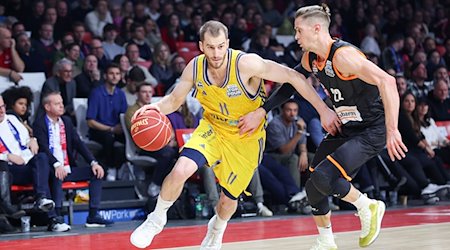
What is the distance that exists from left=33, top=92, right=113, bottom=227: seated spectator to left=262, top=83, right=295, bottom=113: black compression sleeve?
331 cm

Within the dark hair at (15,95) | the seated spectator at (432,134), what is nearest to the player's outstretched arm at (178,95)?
the dark hair at (15,95)

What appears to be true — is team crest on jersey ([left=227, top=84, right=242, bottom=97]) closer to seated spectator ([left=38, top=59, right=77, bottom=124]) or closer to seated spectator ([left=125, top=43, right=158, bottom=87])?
seated spectator ([left=38, top=59, right=77, bottom=124])

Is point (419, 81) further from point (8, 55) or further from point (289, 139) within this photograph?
point (8, 55)

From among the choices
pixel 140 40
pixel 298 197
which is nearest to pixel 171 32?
pixel 140 40

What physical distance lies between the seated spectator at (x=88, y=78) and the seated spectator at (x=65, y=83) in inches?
4.7

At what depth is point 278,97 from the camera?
5820 mm

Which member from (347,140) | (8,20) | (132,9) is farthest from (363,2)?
(347,140)

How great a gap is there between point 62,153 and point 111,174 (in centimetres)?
120

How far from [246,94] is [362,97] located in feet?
2.59

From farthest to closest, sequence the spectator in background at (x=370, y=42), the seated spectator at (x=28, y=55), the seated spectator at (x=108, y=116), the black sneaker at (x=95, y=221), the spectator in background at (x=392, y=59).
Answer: the spectator in background at (x=370, y=42), the spectator in background at (x=392, y=59), the seated spectator at (x=28, y=55), the seated spectator at (x=108, y=116), the black sneaker at (x=95, y=221)

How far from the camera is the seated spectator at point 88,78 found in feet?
33.3

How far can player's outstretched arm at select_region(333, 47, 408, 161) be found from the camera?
5.14m

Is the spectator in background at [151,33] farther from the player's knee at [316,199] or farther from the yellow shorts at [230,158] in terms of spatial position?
the player's knee at [316,199]

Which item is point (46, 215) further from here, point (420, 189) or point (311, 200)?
point (420, 189)
